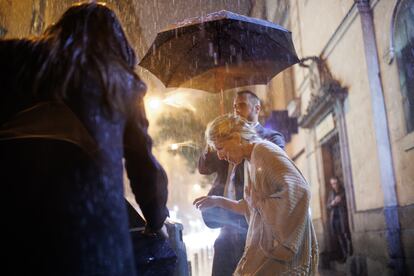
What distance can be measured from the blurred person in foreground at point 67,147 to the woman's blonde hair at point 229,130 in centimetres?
151

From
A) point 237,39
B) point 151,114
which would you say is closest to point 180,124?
point 151,114

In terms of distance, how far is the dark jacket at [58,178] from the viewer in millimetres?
1220

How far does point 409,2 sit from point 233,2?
51.4 feet

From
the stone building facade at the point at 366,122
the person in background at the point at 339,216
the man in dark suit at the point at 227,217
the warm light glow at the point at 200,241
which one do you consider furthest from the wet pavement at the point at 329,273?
the man in dark suit at the point at 227,217

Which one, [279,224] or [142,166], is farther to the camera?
[279,224]

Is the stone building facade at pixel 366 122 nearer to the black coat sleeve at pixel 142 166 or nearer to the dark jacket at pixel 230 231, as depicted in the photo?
the dark jacket at pixel 230 231

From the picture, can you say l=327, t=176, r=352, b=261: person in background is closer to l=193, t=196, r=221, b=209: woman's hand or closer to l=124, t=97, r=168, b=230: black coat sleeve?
l=193, t=196, r=221, b=209: woman's hand

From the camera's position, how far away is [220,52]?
4.96 metres

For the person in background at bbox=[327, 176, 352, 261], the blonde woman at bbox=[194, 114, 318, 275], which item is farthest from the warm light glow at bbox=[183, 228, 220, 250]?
the blonde woman at bbox=[194, 114, 318, 275]

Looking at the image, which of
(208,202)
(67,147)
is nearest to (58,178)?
(67,147)

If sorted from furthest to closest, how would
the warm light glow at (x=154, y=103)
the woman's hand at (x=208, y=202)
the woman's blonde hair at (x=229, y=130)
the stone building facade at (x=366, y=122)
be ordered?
the warm light glow at (x=154, y=103)
the stone building facade at (x=366, y=122)
the woman's hand at (x=208, y=202)
the woman's blonde hair at (x=229, y=130)

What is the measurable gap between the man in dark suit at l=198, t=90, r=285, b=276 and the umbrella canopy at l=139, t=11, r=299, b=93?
128 centimetres

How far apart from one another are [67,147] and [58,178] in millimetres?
103

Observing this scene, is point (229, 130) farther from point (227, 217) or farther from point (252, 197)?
point (227, 217)
